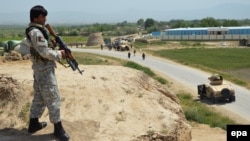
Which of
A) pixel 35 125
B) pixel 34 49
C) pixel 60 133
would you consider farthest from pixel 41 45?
pixel 35 125

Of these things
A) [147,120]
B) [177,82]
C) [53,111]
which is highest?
[53,111]

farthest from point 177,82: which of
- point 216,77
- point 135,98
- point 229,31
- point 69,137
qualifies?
point 229,31

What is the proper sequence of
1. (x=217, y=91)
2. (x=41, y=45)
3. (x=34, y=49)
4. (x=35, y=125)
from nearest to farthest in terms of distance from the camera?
(x=41, y=45) → (x=34, y=49) → (x=35, y=125) → (x=217, y=91)

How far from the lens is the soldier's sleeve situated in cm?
740

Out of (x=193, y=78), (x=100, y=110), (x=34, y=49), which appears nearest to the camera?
(x=34, y=49)

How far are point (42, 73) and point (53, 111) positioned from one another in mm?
710

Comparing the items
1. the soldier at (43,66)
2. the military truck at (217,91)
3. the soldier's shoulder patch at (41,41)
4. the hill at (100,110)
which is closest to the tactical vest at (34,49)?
the soldier at (43,66)

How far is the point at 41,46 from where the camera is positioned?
24.3 feet

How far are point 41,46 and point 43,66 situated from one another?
467mm

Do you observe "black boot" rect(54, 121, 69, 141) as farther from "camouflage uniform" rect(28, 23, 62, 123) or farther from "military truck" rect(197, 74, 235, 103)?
"military truck" rect(197, 74, 235, 103)

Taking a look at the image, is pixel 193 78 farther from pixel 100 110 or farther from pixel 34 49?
pixel 34 49

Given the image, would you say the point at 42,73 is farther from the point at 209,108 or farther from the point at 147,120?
the point at 209,108

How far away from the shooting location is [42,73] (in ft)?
25.4

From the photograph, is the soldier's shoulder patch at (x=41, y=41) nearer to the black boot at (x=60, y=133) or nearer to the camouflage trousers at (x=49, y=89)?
the camouflage trousers at (x=49, y=89)
